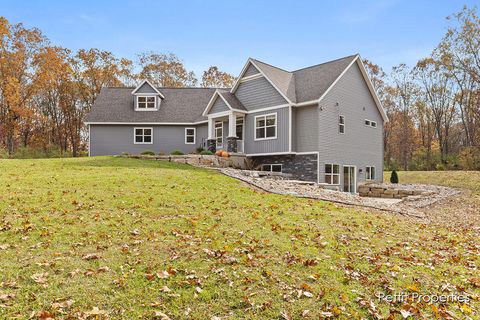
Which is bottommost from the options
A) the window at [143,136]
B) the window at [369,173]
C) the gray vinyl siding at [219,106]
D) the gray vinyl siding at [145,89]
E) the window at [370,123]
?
the window at [369,173]

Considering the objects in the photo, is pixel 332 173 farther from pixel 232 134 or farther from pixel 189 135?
pixel 189 135

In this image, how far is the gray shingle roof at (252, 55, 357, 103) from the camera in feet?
62.8

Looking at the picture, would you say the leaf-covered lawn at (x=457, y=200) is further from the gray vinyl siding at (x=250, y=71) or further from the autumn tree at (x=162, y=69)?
the autumn tree at (x=162, y=69)

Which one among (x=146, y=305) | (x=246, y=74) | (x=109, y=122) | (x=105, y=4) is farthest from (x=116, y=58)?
(x=146, y=305)

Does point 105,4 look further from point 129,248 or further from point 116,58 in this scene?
point 116,58

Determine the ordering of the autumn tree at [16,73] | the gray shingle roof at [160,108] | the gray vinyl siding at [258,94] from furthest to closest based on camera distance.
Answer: the autumn tree at [16,73], the gray shingle roof at [160,108], the gray vinyl siding at [258,94]

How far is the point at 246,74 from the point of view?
21.3 meters

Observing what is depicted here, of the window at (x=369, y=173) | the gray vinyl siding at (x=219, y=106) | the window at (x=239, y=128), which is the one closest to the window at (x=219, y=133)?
the gray vinyl siding at (x=219, y=106)

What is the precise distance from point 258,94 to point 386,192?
8.67 m

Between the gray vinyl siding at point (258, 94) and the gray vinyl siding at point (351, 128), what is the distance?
2.58 metres

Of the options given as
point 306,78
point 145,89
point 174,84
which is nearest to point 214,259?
point 306,78

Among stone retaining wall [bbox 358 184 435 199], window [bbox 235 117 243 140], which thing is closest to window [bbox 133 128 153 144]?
window [bbox 235 117 243 140]

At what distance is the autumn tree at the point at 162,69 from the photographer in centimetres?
3925

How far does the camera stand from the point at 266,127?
65.6 feet
